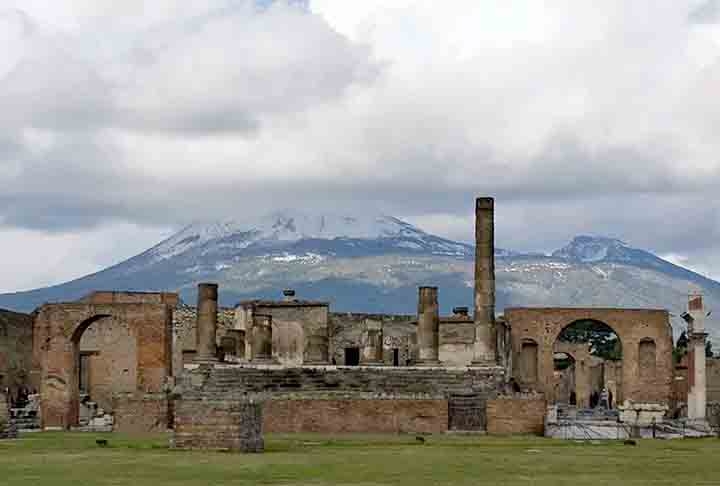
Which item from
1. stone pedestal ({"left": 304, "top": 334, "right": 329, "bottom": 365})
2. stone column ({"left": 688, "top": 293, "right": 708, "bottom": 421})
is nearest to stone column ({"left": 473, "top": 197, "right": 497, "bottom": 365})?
stone pedestal ({"left": 304, "top": 334, "right": 329, "bottom": 365})

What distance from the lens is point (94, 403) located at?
55938mm

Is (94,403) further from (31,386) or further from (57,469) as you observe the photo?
(57,469)

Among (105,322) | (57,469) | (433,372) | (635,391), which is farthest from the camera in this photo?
(635,391)

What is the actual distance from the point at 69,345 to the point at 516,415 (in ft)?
51.4

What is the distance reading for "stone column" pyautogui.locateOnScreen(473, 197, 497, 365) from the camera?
1786 inches

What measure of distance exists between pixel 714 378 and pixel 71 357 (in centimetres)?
3284

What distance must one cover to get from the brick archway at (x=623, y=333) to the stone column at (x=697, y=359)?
7.30 meters

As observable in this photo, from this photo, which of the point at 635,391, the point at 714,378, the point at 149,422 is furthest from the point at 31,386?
the point at 714,378

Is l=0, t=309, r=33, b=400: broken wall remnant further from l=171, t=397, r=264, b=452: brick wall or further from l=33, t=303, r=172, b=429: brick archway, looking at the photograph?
l=171, t=397, r=264, b=452: brick wall

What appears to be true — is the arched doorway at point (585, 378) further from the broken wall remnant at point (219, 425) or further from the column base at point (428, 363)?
the broken wall remnant at point (219, 425)

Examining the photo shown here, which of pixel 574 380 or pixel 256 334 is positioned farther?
pixel 574 380

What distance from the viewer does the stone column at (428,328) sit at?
4669 cm

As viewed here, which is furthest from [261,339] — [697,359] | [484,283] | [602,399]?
[602,399]

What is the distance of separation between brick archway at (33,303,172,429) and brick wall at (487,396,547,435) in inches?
496
